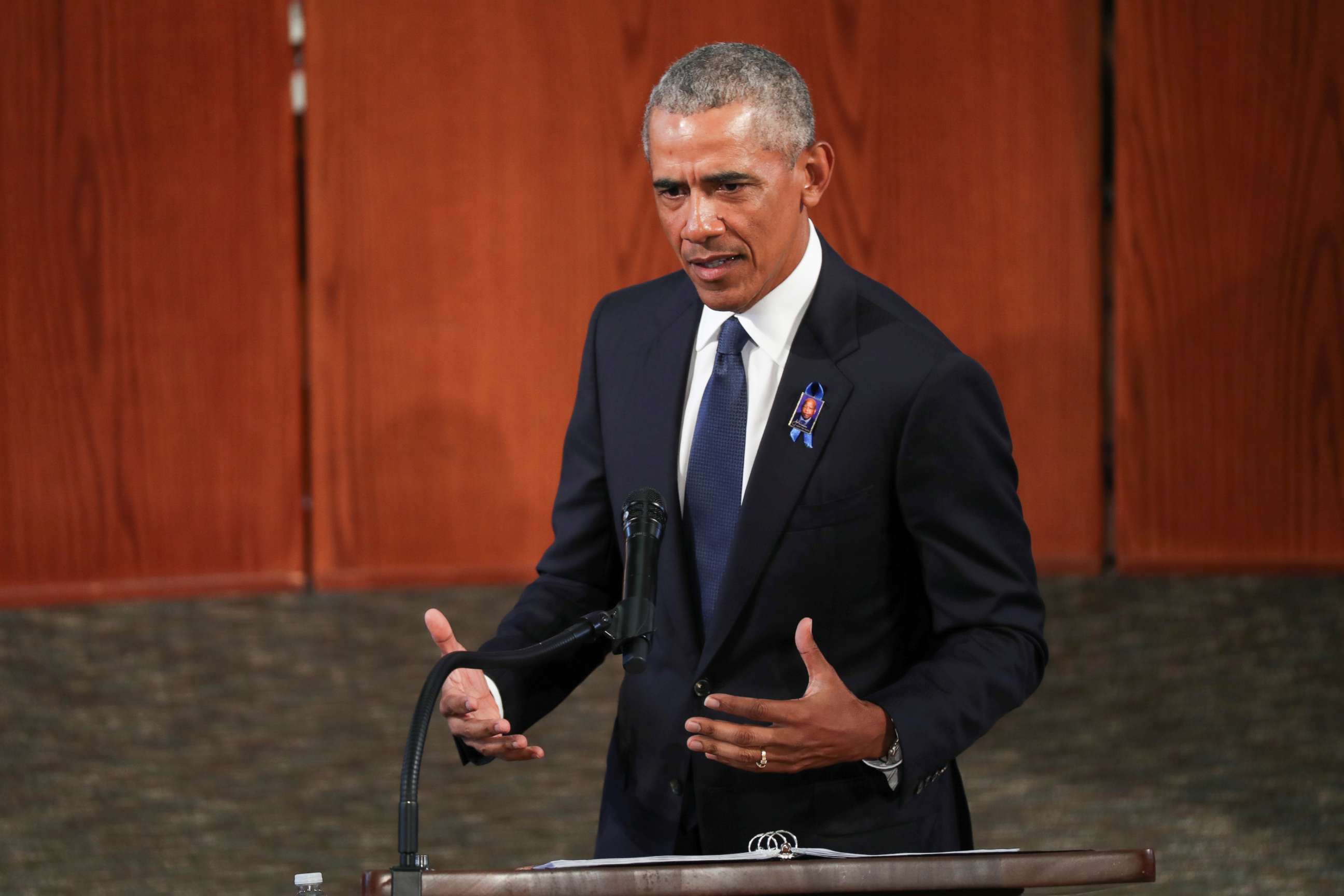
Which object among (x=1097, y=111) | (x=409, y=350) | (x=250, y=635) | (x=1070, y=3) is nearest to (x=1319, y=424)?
(x=1097, y=111)

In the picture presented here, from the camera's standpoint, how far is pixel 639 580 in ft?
3.57

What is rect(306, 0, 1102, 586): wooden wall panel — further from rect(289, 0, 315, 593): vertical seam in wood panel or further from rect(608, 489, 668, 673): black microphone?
rect(608, 489, 668, 673): black microphone

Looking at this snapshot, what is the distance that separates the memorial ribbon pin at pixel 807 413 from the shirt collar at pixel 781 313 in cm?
6

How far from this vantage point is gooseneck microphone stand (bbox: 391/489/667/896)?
0.98 meters

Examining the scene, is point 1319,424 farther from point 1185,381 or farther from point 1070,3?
point 1070,3

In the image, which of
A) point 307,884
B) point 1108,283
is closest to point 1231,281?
point 1108,283

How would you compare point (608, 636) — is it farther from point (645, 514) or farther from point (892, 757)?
point (892, 757)

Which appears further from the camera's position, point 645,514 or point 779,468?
point 779,468

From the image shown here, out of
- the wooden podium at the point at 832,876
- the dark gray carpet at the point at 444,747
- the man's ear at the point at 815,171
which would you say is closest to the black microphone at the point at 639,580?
the wooden podium at the point at 832,876

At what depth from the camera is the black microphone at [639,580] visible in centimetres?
107

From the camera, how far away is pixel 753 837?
129cm

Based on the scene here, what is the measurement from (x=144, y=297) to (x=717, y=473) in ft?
7.97

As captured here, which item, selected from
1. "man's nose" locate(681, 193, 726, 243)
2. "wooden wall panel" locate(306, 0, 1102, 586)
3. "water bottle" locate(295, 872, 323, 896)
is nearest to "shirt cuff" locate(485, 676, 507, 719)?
"water bottle" locate(295, 872, 323, 896)

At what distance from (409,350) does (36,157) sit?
923mm
